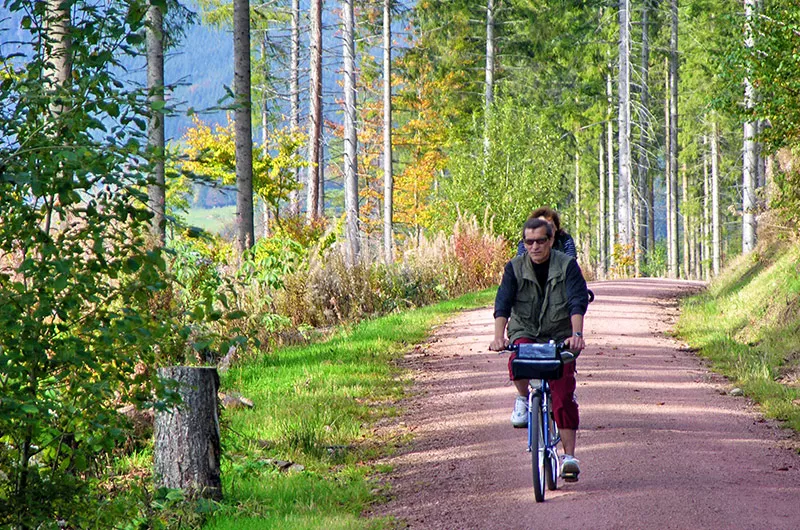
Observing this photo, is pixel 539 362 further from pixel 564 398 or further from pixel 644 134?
pixel 644 134

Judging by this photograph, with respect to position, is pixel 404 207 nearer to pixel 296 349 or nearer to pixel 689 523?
pixel 296 349

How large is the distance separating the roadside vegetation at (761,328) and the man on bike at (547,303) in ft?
9.45

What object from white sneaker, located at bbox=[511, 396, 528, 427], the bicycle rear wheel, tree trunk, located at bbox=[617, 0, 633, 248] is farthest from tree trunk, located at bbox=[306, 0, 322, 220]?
the bicycle rear wheel

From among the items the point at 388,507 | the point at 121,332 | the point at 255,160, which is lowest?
the point at 388,507

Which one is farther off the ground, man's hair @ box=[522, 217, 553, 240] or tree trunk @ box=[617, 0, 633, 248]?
tree trunk @ box=[617, 0, 633, 248]

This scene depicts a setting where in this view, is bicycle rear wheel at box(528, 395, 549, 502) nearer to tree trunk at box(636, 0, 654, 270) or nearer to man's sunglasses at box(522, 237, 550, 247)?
man's sunglasses at box(522, 237, 550, 247)

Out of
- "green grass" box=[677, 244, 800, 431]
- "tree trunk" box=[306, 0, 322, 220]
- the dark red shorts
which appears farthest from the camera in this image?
"tree trunk" box=[306, 0, 322, 220]

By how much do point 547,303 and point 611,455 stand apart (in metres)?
1.60

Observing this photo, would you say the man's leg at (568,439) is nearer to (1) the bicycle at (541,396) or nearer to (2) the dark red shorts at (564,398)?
(2) the dark red shorts at (564,398)

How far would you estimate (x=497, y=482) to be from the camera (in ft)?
22.4

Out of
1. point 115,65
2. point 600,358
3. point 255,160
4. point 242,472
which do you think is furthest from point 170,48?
point 115,65

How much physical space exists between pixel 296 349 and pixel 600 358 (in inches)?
160

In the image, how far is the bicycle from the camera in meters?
6.16

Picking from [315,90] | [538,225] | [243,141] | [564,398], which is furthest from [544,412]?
[315,90]
